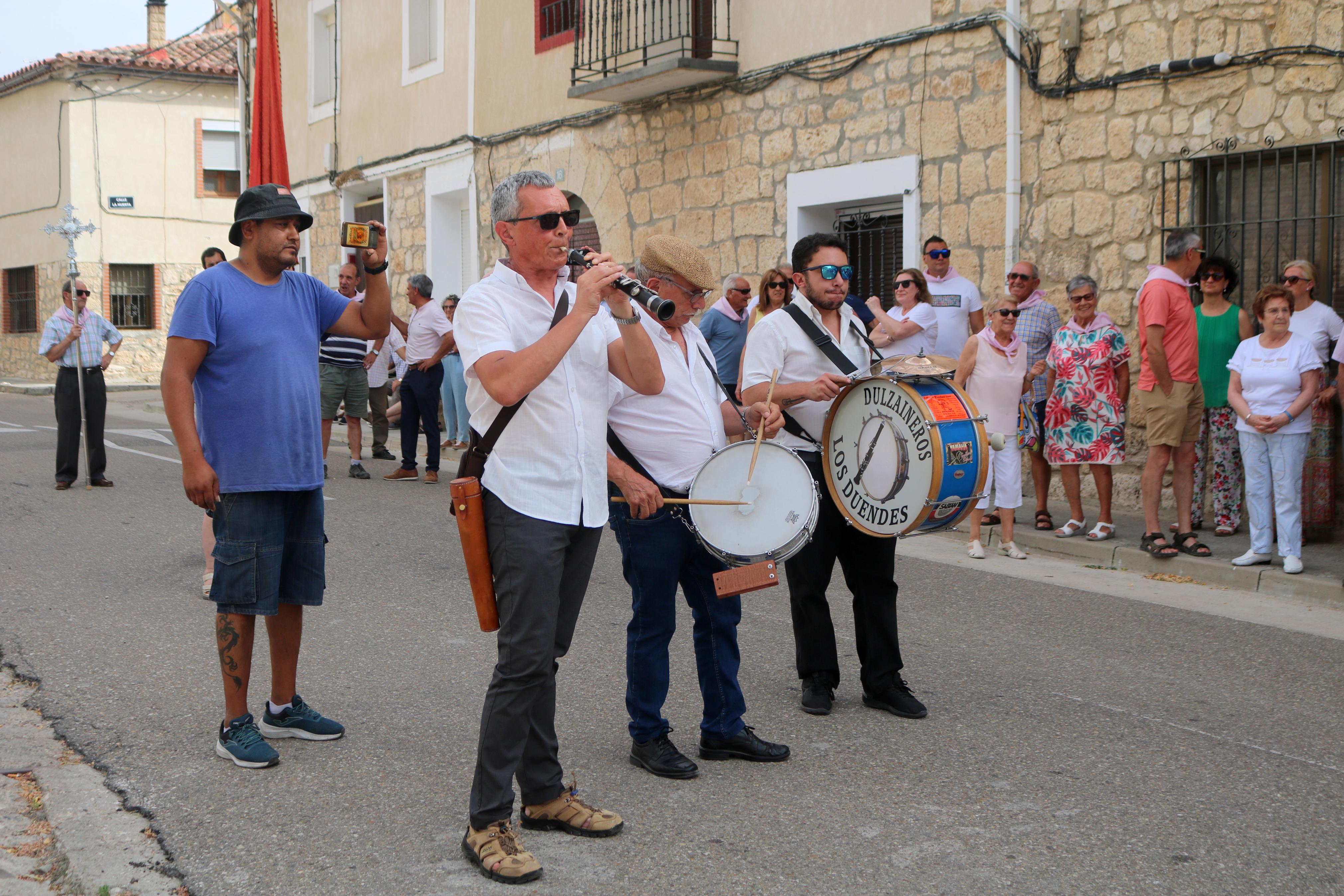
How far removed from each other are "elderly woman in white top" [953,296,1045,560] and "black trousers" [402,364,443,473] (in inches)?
222

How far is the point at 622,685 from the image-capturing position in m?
5.37

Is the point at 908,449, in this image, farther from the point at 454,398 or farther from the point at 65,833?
the point at 454,398

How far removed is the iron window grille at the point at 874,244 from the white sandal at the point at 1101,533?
4130 millimetres

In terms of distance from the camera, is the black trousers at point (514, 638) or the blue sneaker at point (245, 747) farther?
the blue sneaker at point (245, 747)

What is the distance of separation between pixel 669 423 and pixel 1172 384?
17.8ft

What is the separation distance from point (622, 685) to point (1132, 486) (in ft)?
20.1

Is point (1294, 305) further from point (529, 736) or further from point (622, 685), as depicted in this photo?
point (529, 736)

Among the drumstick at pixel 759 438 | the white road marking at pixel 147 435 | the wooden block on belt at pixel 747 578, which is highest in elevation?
the drumstick at pixel 759 438

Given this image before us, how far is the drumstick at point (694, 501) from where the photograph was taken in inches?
162

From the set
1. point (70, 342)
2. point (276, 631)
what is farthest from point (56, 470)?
point (276, 631)

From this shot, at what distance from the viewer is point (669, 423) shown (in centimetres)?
428

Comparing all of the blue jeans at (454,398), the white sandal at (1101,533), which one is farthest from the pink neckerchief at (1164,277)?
the blue jeans at (454,398)

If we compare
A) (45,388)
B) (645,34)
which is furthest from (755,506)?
(45,388)

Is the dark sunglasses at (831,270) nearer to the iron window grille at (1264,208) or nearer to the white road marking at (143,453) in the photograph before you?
the iron window grille at (1264,208)
